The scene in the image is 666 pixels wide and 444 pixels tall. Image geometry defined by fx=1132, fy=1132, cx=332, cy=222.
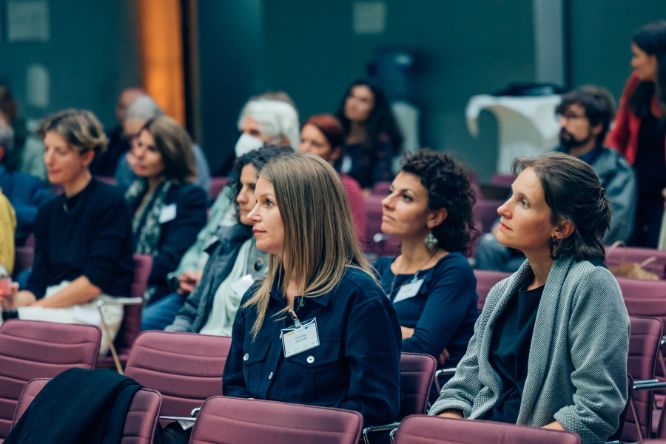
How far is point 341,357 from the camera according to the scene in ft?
10.0

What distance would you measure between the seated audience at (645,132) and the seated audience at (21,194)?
3190 mm

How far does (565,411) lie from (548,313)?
0.25m

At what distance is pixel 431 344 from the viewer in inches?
145

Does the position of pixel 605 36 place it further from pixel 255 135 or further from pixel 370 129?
pixel 255 135

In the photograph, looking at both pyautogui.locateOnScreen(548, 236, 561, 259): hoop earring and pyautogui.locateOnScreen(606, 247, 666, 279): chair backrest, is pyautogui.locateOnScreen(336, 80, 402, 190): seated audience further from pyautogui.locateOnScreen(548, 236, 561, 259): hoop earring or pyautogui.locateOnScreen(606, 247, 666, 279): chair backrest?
pyautogui.locateOnScreen(548, 236, 561, 259): hoop earring

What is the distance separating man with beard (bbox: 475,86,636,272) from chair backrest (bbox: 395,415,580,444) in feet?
10.3

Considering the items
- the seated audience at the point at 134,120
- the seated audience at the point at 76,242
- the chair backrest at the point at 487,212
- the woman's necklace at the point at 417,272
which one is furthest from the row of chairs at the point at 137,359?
the seated audience at the point at 134,120

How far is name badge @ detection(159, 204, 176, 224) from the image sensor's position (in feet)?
18.5

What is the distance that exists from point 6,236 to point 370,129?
10.8ft

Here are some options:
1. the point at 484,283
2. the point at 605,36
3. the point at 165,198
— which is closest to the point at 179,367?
the point at 484,283

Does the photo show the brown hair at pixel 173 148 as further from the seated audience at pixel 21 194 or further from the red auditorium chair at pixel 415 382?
the red auditorium chair at pixel 415 382

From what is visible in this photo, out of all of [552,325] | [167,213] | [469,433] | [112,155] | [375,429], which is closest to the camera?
[469,433]

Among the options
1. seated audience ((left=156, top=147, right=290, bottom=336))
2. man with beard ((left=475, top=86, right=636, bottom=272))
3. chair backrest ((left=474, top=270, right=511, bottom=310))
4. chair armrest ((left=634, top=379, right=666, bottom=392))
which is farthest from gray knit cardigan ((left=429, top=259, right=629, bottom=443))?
man with beard ((left=475, top=86, right=636, bottom=272))

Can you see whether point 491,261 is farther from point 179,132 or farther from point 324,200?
point 324,200
